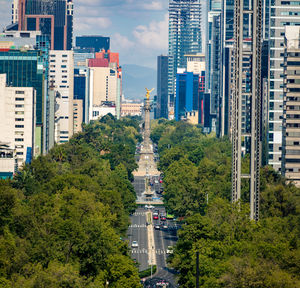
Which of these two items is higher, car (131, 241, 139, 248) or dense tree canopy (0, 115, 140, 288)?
dense tree canopy (0, 115, 140, 288)

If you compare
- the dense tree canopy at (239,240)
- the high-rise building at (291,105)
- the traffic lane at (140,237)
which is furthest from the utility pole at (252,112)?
the high-rise building at (291,105)

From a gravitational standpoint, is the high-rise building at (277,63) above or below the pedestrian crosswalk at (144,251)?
above

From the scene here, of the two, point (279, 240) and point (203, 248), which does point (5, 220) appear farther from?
point (279, 240)

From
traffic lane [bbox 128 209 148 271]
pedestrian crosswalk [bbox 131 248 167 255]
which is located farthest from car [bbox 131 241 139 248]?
pedestrian crosswalk [bbox 131 248 167 255]

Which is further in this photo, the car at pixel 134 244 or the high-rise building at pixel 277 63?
the high-rise building at pixel 277 63

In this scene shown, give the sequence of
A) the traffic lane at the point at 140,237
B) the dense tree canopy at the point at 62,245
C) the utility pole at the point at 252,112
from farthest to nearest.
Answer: the traffic lane at the point at 140,237 < the utility pole at the point at 252,112 < the dense tree canopy at the point at 62,245

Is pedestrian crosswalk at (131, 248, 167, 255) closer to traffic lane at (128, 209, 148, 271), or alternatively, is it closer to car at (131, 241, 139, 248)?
traffic lane at (128, 209, 148, 271)

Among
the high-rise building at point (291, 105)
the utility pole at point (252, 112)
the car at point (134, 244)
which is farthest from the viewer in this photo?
the high-rise building at point (291, 105)

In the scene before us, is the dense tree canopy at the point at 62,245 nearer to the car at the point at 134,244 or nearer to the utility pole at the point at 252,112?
the car at the point at 134,244
